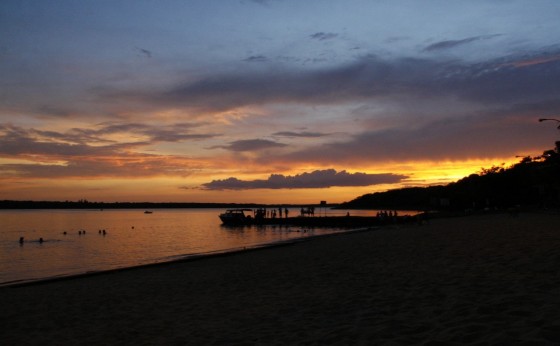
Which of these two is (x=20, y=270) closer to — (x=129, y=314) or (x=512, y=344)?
(x=129, y=314)

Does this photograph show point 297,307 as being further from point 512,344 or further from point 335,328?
point 512,344

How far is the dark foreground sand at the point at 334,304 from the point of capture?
7.13 metres

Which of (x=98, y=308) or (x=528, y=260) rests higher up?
(x=528, y=260)

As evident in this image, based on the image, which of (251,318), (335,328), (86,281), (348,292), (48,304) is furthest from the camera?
(86,281)

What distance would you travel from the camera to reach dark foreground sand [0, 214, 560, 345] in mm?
7129

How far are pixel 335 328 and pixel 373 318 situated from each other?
2.62 feet

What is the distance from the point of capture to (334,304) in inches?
393

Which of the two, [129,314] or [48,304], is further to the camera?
[48,304]

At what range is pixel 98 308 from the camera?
12.7 m

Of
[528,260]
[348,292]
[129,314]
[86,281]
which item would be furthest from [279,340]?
[86,281]

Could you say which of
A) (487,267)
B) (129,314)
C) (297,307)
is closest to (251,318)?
(297,307)

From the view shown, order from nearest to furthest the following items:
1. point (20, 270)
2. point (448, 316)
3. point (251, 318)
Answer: point (448, 316) < point (251, 318) < point (20, 270)

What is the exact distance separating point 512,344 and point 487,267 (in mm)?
6445

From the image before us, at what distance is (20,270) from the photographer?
29.2 meters
